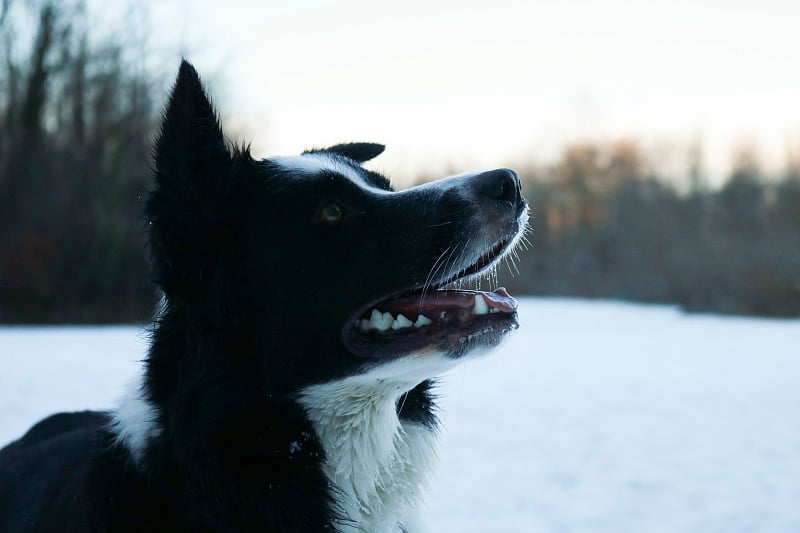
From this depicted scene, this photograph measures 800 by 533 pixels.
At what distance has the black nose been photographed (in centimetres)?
239

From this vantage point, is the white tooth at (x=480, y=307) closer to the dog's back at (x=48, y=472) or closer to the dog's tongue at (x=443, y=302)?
the dog's tongue at (x=443, y=302)

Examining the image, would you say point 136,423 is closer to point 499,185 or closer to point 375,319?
point 375,319

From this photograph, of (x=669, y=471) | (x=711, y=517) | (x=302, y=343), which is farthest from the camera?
(x=669, y=471)

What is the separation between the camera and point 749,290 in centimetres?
2631

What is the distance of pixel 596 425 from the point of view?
858 cm

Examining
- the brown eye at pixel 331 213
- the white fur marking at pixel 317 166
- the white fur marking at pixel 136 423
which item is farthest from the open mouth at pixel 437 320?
the white fur marking at pixel 136 423

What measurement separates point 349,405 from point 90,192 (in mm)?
25452

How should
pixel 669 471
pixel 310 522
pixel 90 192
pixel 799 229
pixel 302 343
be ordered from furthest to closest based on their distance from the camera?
pixel 799 229
pixel 90 192
pixel 669 471
pixel 302 343
pixel 310 522

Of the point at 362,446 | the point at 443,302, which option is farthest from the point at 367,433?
the point at 443,302

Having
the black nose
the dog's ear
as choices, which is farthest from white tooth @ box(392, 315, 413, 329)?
the dog's ear

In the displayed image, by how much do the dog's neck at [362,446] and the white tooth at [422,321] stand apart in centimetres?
21

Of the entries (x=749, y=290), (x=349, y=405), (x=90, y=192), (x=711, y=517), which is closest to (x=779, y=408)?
(x=711, y=517)

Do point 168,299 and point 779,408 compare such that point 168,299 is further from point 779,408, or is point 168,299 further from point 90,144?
point 90,144

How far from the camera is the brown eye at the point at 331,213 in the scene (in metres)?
2.45
